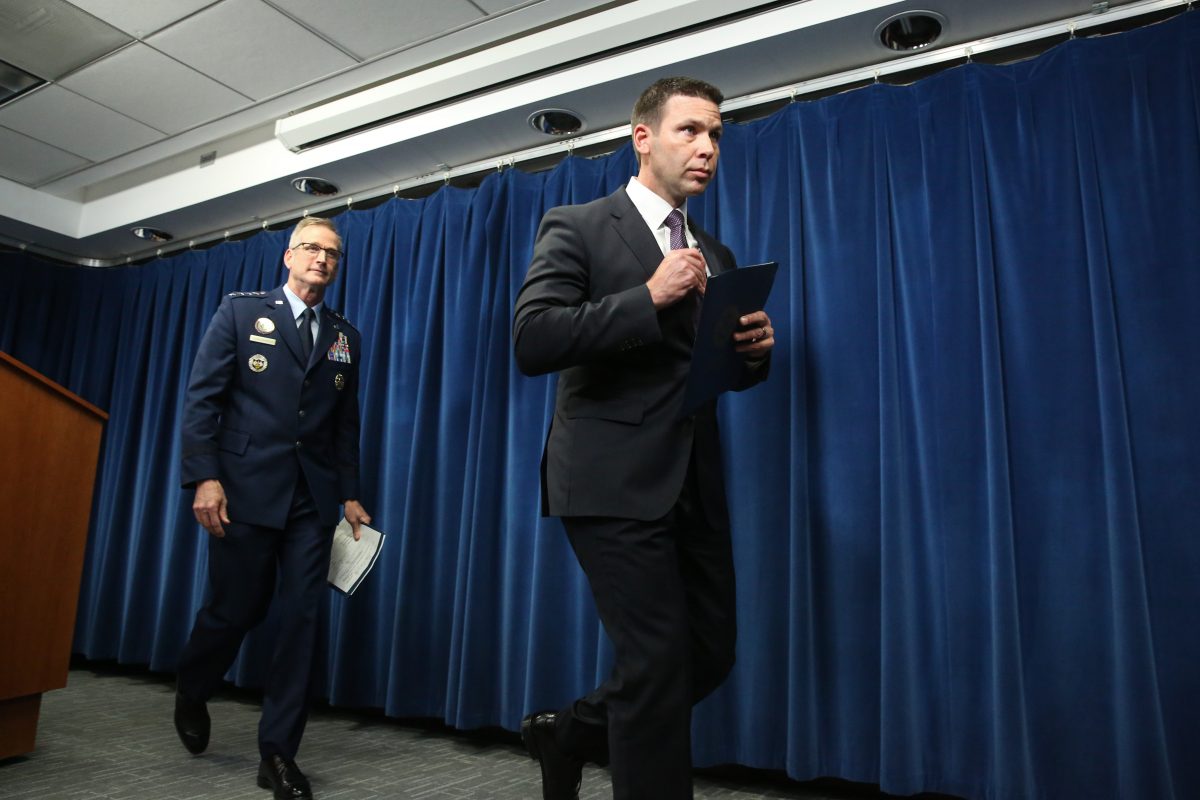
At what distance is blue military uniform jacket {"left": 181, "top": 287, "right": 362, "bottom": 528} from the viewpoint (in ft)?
7.65

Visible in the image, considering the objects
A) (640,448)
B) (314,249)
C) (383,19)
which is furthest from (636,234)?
(383,19)

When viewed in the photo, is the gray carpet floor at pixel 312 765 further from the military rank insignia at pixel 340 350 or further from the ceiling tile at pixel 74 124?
the ceiling tile at pixel 74 124

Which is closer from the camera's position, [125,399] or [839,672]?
[839,672]

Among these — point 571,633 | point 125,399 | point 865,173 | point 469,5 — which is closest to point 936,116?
point 865,173

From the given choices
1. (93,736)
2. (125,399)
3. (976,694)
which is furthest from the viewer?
(125,399)

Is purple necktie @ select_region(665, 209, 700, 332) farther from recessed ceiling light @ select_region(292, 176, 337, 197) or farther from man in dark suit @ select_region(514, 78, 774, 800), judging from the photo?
recessed ceiling light @ select_region(292, 176, 337, 197)

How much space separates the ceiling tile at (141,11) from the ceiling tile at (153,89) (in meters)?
0.15

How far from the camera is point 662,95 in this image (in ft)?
5.41

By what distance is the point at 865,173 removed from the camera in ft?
8.39

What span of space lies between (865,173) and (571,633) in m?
1.89

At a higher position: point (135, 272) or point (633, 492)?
point (135, 272)

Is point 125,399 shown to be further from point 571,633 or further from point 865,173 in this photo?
point 865,173

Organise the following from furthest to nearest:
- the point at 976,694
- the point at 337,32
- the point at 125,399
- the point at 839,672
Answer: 1. the point at 125,399
2. the point at 337,32
3. the point at 839,672
4. the point at 976,694

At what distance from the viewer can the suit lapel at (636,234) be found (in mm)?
1540
